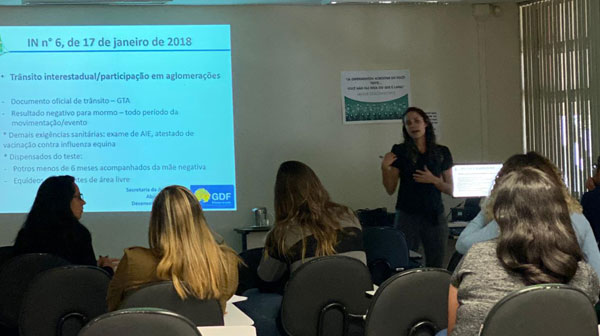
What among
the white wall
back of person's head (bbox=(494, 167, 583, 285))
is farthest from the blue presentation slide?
back of person's head (bbox=(494, 167, 583, 285))

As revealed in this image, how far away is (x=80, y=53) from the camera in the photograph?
746 cm

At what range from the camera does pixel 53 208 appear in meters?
4.88

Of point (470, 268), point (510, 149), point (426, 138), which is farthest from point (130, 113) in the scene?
point (470, 268)

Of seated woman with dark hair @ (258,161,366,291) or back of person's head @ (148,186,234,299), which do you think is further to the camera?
seated woman with dark hair @ (258,161,366,291)

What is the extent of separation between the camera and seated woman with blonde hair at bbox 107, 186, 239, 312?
3252mm

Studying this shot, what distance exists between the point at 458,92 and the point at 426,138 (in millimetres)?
1666

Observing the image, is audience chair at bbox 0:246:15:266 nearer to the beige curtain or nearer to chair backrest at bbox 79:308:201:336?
chair backrest at bbox 79:308:201:336

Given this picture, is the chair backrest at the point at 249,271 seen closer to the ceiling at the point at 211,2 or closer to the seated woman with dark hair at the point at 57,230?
the seated woman with dark hair at the point at 57,230

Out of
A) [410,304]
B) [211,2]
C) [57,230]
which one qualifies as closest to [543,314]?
[410,304]

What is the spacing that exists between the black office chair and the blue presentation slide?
3.48 meters

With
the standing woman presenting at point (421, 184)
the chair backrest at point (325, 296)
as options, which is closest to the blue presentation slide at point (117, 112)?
the standing woman presenting at point (421, 184)

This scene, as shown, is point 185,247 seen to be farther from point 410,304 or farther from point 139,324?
point 410,304

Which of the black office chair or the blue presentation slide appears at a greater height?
the blue presentation slide

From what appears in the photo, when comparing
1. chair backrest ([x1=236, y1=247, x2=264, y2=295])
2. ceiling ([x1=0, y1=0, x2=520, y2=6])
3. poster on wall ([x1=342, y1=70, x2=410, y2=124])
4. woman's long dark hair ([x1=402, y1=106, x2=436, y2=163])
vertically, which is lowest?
chair backrest ([x1=236, y1=247, x2=264, y2=295])
